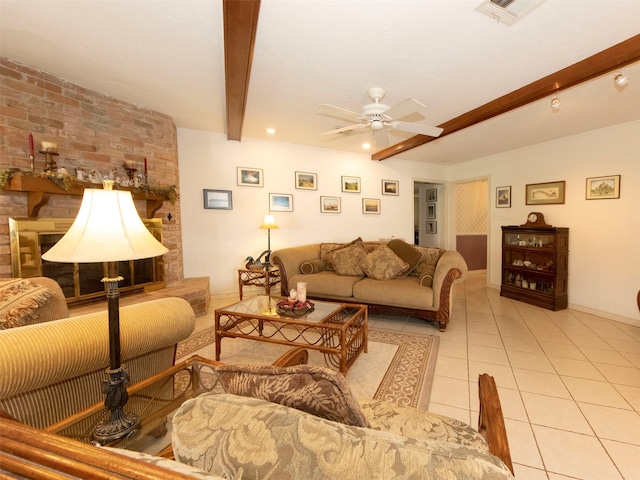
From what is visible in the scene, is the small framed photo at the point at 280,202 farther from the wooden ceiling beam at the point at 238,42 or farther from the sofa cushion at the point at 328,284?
the wooden ceiling beam at the point at 238,42

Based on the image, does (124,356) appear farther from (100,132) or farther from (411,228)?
(411,228)

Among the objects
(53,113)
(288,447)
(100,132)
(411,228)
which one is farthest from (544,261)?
(53,113)

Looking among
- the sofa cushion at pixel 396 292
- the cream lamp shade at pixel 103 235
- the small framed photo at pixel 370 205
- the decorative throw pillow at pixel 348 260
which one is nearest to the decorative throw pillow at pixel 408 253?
the sofa cushion at pixel 396 292

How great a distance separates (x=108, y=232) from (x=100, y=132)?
2791 millimetres

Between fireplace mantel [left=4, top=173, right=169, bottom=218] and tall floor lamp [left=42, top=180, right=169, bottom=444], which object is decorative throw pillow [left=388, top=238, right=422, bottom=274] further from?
fireplace mantel [left=4, top=173, right=169, bottom=218]

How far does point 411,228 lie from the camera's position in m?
5.86

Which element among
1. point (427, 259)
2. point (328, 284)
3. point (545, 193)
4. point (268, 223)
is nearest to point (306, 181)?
point (268, 223)

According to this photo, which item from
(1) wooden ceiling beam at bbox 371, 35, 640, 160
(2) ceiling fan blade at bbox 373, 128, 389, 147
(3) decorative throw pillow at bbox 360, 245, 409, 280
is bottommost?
(3) decorative throw pillow at bbox 360, 245, 409, 280

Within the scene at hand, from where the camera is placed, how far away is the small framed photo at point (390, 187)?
5551 millimetres

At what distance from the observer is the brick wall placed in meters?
2.45

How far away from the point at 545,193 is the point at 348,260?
10.4 feet

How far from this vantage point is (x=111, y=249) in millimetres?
1020

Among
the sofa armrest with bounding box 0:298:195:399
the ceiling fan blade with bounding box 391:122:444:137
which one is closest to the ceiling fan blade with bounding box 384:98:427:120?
the ceiling fan blade with bounding box 391:122:444:137

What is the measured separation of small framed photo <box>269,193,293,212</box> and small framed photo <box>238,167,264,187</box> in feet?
0.93
